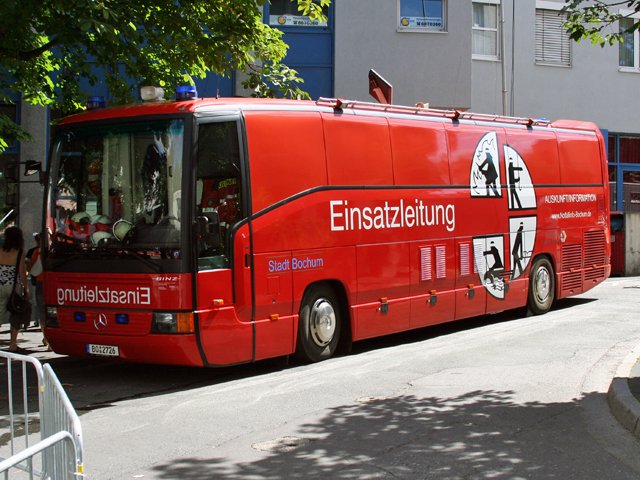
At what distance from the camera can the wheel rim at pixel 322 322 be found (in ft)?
34.9

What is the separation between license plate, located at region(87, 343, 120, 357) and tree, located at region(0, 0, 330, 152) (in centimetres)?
333

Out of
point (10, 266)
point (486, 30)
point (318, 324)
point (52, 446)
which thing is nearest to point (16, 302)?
point (10, 266)

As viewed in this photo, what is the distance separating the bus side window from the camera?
9.23 metres

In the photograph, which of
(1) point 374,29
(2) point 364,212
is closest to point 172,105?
(2) point 364,212

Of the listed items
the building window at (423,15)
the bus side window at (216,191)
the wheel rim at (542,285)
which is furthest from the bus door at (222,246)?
the building window at (423,15)

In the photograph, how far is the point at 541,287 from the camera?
603 inches

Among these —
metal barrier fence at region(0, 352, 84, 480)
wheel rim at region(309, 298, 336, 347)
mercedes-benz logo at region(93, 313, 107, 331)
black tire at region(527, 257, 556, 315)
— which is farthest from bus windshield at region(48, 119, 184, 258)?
black tire at region(527, 257, 556, 315)

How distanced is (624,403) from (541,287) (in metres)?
7.85

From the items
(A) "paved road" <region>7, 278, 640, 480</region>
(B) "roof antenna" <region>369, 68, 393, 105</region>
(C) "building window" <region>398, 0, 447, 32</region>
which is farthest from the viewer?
(C) "building window" <region>398, 0, 447, 32</region>

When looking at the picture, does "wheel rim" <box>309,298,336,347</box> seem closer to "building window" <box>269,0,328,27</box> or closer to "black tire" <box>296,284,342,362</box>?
"black tire" <box>296,284,342,362</box>

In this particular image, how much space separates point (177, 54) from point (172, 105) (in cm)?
355

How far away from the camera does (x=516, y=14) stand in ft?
84.3

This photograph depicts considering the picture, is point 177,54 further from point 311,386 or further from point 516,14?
point 516,14

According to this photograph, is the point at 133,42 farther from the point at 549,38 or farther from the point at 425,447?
the point at 549,38
